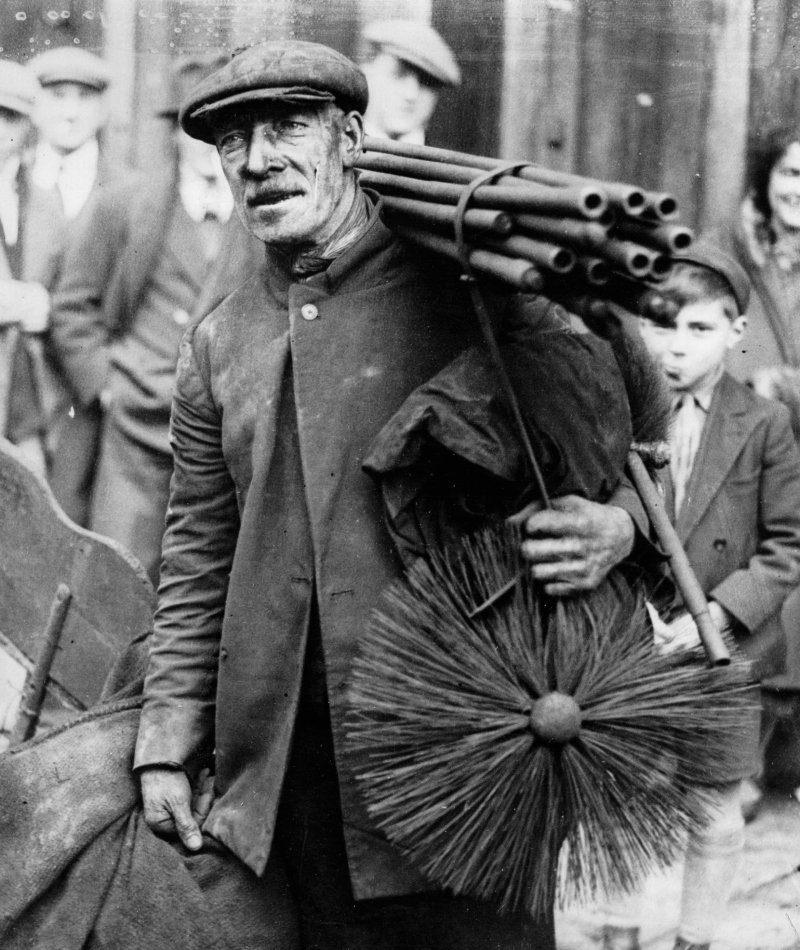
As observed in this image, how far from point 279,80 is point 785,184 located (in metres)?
1.53

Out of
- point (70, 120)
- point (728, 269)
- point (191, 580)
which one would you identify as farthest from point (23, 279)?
point (728, 269)

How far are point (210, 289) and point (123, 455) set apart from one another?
1.60 feet

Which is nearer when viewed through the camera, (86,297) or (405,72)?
(405,72)

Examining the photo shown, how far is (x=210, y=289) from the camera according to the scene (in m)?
3.76

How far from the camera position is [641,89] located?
3.61 metres

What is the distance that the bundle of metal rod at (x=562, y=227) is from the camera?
213cm

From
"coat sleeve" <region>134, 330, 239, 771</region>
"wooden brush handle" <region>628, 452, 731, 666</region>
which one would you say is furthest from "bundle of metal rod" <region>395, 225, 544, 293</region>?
"coat sleeve" <region>134, 330, 239, 771</region>

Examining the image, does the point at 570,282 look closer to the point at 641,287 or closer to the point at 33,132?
the point at 641,287

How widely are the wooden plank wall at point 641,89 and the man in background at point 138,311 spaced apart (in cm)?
83

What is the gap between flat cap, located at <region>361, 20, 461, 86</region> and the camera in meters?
3.62

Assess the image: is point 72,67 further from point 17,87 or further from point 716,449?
point 716,449

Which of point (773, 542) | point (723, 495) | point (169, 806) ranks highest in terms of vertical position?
point (723, 495)

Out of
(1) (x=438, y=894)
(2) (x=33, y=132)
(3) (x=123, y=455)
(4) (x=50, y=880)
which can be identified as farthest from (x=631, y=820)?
(2) (x=33, y=132)

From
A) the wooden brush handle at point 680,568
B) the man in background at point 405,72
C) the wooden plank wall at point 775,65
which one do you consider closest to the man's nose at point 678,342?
the wooden plank wall at point 775,65
